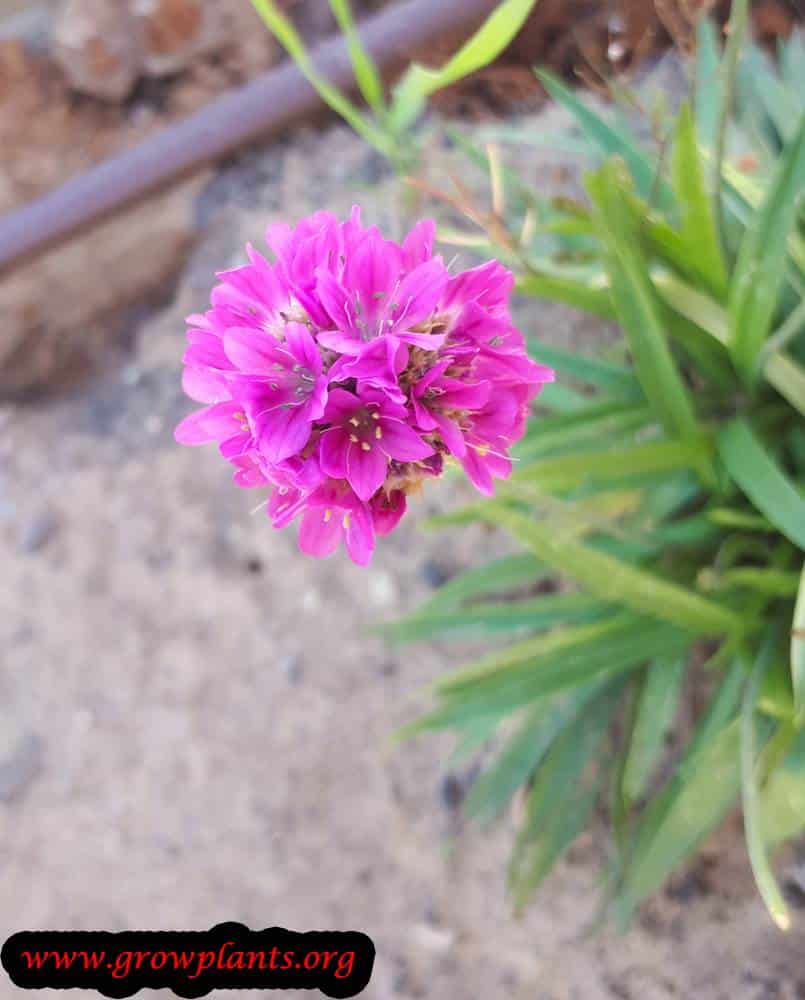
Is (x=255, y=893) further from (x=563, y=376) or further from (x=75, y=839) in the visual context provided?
(x=563, y=376)

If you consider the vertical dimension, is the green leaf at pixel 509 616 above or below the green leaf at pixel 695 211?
below

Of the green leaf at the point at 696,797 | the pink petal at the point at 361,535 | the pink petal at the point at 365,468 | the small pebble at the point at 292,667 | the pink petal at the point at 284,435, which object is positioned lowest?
the small pebble at the point at 292,667

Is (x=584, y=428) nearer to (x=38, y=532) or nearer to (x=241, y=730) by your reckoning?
(x=241, y=730)

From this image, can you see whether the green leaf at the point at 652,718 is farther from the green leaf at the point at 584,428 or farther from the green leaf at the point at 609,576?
the green leaf at the point at 584,428

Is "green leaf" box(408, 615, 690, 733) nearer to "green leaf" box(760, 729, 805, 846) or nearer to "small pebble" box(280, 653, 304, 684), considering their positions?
"green leaf" box(760, 729, 805, 846)

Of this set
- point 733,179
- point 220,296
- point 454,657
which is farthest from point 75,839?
point 733,179

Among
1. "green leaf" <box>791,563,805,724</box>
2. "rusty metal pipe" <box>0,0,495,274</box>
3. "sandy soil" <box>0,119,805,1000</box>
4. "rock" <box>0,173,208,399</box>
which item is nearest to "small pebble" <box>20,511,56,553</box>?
"sandy soil" <box>0,119,805,1000</box>

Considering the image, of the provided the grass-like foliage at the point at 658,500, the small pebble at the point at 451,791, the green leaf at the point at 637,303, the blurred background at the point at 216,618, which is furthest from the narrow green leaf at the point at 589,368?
the small pebble at the point at 451,791

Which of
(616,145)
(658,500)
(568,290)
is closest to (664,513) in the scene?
(658,500)
